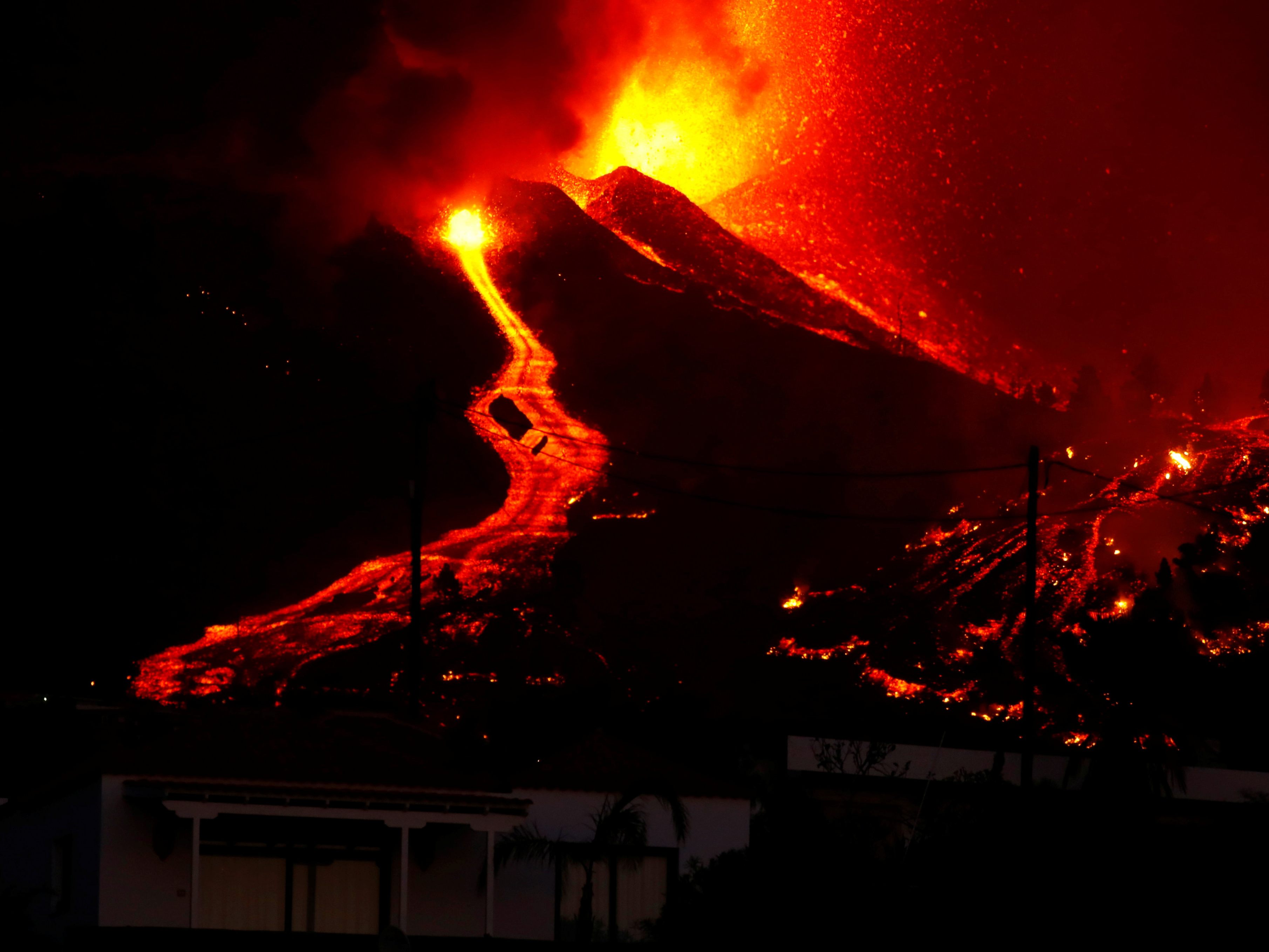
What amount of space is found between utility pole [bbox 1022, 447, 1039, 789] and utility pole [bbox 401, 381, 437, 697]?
12.6m

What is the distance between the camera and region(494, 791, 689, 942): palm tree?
22312mm

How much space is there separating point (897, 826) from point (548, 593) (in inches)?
2283

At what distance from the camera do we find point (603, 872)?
2480 cm

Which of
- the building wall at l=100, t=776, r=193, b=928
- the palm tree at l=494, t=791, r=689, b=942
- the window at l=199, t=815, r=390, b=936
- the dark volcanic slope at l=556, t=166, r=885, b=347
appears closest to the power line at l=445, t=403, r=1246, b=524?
the dark volcanic slope at l=556, t=166, r=885, b=347

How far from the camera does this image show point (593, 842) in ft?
76.0

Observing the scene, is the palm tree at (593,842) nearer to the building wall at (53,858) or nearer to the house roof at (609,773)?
the house roof at (609,773)

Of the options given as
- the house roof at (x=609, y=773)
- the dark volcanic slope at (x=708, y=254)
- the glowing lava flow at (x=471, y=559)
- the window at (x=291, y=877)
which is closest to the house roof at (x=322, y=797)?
the window at (x=291, y=877)

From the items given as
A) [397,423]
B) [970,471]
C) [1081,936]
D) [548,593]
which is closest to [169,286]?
[397,423]

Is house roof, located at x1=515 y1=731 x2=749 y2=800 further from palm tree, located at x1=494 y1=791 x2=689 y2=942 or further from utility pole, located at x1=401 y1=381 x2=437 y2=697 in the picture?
utility pole, located at x1=401 y1=381 x2=437 y2=697

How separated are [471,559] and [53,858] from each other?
7479 centimetres

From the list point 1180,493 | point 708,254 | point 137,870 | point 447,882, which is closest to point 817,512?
point 1180,493

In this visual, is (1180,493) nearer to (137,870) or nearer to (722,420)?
(722,420)

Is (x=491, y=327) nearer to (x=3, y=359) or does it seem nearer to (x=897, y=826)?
(x=3, y=359)

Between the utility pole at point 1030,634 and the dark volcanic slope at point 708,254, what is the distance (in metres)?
93.6
